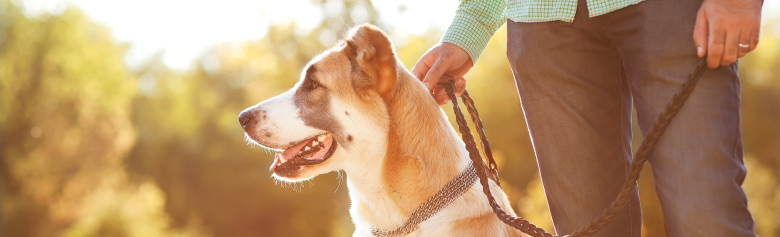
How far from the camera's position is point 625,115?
7.41 feet

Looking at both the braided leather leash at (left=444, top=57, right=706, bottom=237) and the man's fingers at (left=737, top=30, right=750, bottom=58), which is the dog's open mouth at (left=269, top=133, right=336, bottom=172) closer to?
the braided leather leash at (left=444, top=57, right=706, bottom=237)

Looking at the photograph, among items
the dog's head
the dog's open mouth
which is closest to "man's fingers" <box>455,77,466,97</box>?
the dog's head

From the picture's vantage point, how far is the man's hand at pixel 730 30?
5.47 ft

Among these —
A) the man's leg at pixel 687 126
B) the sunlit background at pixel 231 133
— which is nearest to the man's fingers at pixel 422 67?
the man's leg at pixel 687 126

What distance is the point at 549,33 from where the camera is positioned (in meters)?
2.23

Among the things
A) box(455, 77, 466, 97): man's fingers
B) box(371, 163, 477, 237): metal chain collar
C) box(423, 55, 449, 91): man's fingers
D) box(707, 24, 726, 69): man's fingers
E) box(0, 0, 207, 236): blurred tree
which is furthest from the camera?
box(0, 0, 207, 236): blurred tree

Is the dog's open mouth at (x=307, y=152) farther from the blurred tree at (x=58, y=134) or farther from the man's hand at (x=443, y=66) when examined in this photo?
the blurred tree at (x=58, y=134)

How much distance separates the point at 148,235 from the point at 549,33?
1959 centimetres

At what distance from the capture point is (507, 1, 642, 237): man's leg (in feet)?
7.14

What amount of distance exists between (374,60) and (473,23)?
1.81 ft

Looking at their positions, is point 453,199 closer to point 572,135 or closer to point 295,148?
point 572,135

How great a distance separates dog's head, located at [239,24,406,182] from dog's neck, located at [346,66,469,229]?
68 mm

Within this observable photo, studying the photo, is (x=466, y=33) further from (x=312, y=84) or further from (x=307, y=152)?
(x=307, y=152)

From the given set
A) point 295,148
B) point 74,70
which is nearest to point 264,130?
point 295,148
